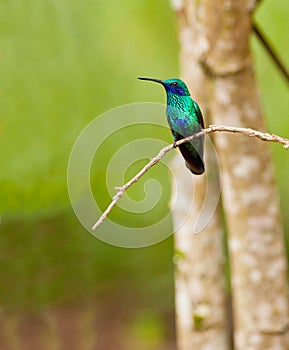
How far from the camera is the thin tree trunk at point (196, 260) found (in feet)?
4.20

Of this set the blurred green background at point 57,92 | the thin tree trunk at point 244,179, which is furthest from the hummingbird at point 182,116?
the blurred green background at point 57,92

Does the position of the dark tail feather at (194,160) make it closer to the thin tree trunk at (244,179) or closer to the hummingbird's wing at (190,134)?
the hummingbird's wing at (190,134)

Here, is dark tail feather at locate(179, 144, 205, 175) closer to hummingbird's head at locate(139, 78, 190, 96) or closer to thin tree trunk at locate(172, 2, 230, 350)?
hummingbird's head at locate(139, 78, 190, 96)

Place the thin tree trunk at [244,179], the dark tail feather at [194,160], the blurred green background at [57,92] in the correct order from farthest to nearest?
1. the blurred green background at [57,92]
2. the thin tree trunk at [244,179]
3. the dark tail feather at [194,160]

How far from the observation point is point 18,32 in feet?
6.81

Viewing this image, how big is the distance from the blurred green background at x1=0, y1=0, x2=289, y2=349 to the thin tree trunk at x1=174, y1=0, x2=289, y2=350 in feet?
2.94

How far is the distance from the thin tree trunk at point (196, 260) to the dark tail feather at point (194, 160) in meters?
0.75

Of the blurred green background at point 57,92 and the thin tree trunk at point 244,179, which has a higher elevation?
the blurred green background at point 57,92

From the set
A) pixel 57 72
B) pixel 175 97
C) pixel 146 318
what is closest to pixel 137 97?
pixel 57 72

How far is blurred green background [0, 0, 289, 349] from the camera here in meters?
2.09

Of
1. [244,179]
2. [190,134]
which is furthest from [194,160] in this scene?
[244,179]

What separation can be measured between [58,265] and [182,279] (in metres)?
1.01

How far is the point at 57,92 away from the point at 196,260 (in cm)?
99

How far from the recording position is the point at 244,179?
110 cm
